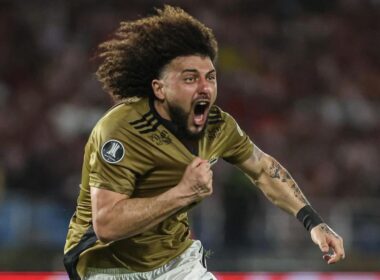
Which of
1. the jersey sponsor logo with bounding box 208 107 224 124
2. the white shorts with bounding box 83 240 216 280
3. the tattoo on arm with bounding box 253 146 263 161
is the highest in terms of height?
the jersey sponsor logo with bounding box 208 107 224 124

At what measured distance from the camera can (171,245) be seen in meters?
4.61

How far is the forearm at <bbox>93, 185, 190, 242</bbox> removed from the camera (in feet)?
13.4

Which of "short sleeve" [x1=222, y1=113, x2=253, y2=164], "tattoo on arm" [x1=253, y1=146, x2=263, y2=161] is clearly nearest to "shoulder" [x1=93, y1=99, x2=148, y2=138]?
"short sleeve" [x1=222, y1=113, x2=253, y2=164]

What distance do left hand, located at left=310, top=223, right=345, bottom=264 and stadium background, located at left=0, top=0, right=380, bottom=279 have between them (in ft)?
14.4

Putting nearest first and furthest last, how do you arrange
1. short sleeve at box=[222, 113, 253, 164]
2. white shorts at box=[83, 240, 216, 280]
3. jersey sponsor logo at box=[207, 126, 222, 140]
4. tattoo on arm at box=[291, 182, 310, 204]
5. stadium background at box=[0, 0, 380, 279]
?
1. white shorts at box=[83, 240, 216, 280]
2. jersey sponsor logo at box=[207, 126, 222, 140]
3. short sleeve at box=[222, 113, 253, 164]
4. tattoo on arm at box=[291, 182, 310, 204]
5. stadium background at box=[0, 0, 380, 279]

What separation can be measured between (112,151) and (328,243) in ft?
3.51

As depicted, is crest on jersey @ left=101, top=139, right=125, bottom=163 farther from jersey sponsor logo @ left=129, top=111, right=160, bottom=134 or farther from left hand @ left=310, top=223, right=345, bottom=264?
left hand @ left=310, top=223, right=345, bottom=264

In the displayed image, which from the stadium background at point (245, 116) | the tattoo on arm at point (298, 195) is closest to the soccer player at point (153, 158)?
the tattoo on arm at point (298, 195)

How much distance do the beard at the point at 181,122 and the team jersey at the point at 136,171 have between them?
3 centimetres

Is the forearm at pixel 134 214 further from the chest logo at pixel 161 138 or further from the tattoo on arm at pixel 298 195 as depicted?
the tattoo on arm at pixel 298 195

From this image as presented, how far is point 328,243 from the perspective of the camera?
454 cm

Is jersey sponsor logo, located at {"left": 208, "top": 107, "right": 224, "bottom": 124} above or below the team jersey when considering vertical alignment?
above

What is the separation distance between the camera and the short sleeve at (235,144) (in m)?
4.81

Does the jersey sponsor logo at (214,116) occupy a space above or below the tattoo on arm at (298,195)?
above
